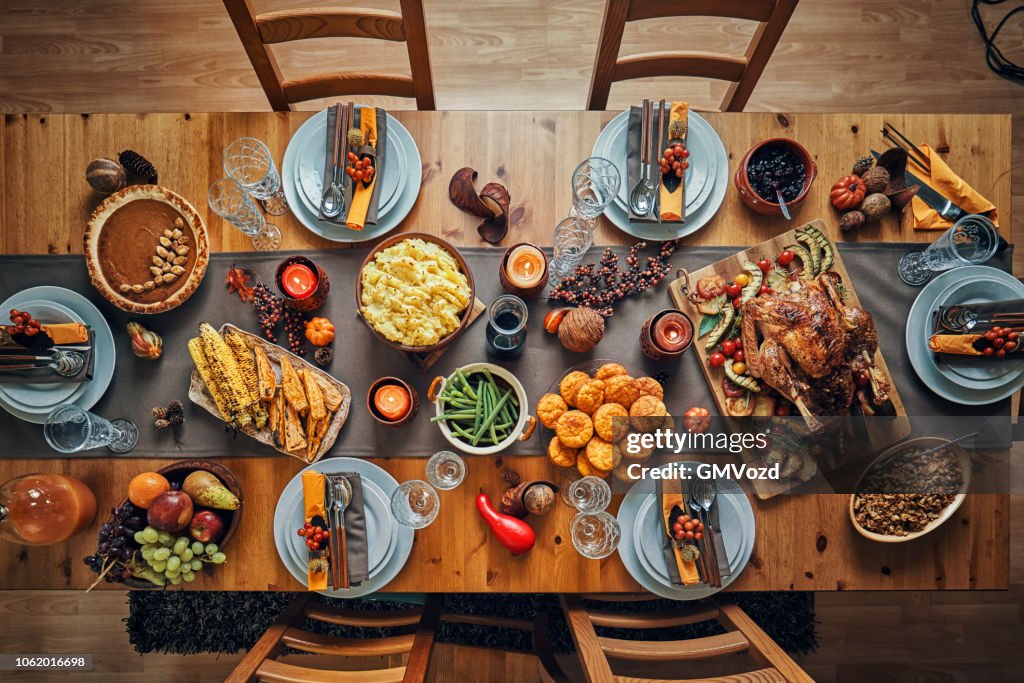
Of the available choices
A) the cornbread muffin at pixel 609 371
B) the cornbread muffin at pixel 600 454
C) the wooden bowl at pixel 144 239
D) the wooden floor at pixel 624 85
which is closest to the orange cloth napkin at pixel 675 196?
the cornbread muffin at pixel 609 371

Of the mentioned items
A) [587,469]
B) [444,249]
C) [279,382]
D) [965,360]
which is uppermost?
[444,249]

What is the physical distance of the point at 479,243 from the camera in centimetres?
180

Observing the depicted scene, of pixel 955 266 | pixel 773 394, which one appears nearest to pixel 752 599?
pixel 773 394

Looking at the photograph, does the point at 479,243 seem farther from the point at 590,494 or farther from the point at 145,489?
the point at 145,489

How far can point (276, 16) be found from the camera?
64.0 inches

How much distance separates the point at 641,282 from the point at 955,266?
0.99 metres

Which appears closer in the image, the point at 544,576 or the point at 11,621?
the point at 544,576

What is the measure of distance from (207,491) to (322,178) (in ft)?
3.30

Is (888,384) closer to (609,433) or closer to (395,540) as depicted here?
(609,433)

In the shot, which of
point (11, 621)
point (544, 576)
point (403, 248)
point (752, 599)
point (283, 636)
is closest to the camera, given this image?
point (403, 248)

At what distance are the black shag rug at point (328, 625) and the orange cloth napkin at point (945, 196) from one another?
1.58 metres

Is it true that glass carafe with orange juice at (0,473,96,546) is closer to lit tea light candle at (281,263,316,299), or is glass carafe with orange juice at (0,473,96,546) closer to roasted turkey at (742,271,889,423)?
lit tea light candle at (281,263,316,299)

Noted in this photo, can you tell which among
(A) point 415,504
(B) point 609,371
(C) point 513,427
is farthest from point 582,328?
(A) point 415,504

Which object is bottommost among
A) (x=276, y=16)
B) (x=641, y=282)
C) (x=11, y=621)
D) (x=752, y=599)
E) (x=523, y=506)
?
(x=11, y=621)
